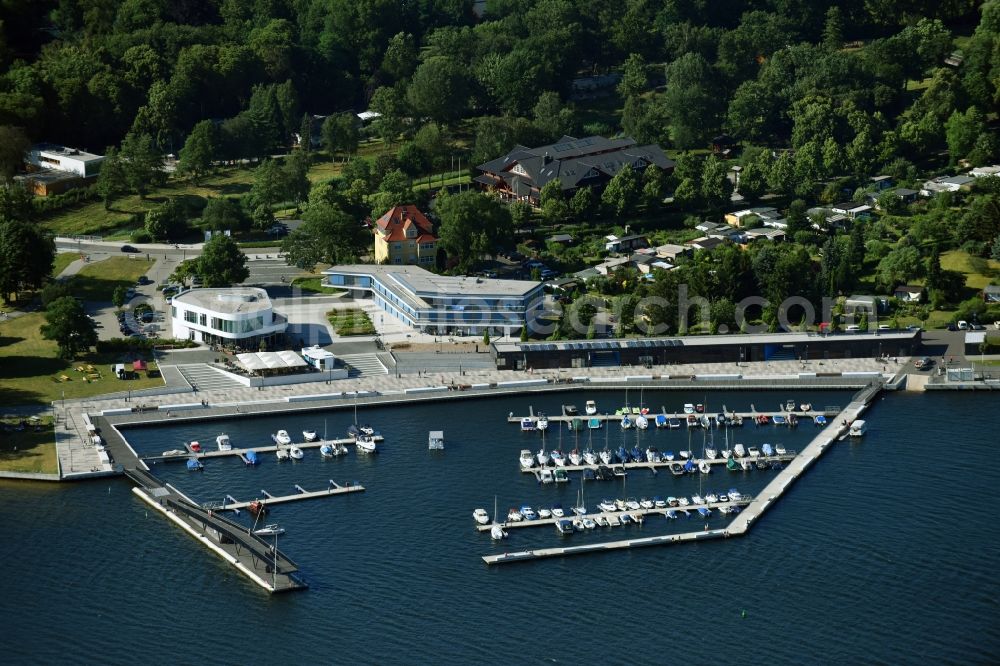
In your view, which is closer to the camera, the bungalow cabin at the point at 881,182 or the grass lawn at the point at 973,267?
the grass lawn at the point at 973,267

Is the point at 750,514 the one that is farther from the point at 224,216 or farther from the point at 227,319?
the point at 224,216

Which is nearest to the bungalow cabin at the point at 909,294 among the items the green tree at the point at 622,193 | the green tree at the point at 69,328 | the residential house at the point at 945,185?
the residential house at the point at 945,185

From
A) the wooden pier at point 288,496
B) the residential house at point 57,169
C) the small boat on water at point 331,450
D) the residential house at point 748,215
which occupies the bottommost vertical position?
the wooden pier at point 288,496

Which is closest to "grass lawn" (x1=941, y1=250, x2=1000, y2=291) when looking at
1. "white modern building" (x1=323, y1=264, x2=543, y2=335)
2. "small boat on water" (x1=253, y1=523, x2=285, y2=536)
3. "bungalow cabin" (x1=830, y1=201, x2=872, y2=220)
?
"bungalow cabin" (x1=830, y1=201, x2=872, y2=220)

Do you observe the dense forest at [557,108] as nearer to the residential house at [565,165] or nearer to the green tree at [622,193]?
the green tree at [622,193]

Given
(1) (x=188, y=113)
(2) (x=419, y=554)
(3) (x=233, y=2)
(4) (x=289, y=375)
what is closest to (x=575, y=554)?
(2) (x=419, y=554)

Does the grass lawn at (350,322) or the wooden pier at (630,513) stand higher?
the grass lawn at (350,322)

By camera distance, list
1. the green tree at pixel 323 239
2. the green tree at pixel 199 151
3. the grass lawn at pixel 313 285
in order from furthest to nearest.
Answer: the green tree at pixel 199 151, the green tree at pixel 323 239, the grass lawn at pixel 313 285
